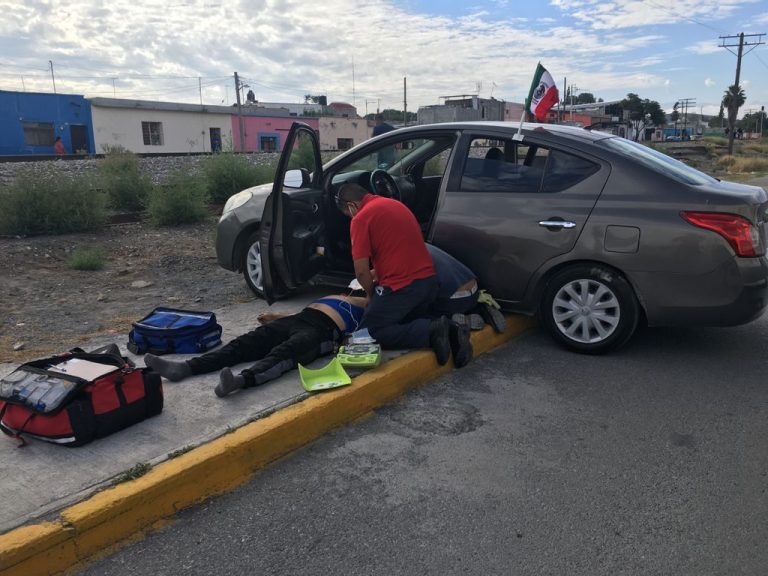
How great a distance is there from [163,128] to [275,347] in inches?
2007

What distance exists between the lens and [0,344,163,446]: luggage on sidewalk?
3195 millimetres

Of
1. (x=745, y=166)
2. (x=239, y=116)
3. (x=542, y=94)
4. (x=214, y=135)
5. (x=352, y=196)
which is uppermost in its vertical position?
(x=239, y=116)

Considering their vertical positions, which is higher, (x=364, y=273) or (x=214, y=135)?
(x=214, y=135)

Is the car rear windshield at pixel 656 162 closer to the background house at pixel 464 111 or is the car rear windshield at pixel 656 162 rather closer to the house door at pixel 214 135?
the background house at pixel 464 111

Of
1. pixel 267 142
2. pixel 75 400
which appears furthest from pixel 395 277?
pixel 267 142

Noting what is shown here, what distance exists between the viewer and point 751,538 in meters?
2.73

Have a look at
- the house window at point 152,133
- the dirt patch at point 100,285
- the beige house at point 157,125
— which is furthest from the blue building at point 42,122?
the dirt patch at point 100,285

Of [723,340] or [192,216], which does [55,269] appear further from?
[723,340]

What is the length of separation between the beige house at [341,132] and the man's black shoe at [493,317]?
52298 millimetres

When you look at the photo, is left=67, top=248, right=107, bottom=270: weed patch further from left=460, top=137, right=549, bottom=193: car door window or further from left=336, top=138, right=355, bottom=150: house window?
left=336, top=138, right=355, bottom=150: house window

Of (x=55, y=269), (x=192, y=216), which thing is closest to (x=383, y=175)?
(x=55, y=269)

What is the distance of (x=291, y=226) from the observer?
5441mm

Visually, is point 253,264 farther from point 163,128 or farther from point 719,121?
point 719,121

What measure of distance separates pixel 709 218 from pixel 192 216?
9721mm
